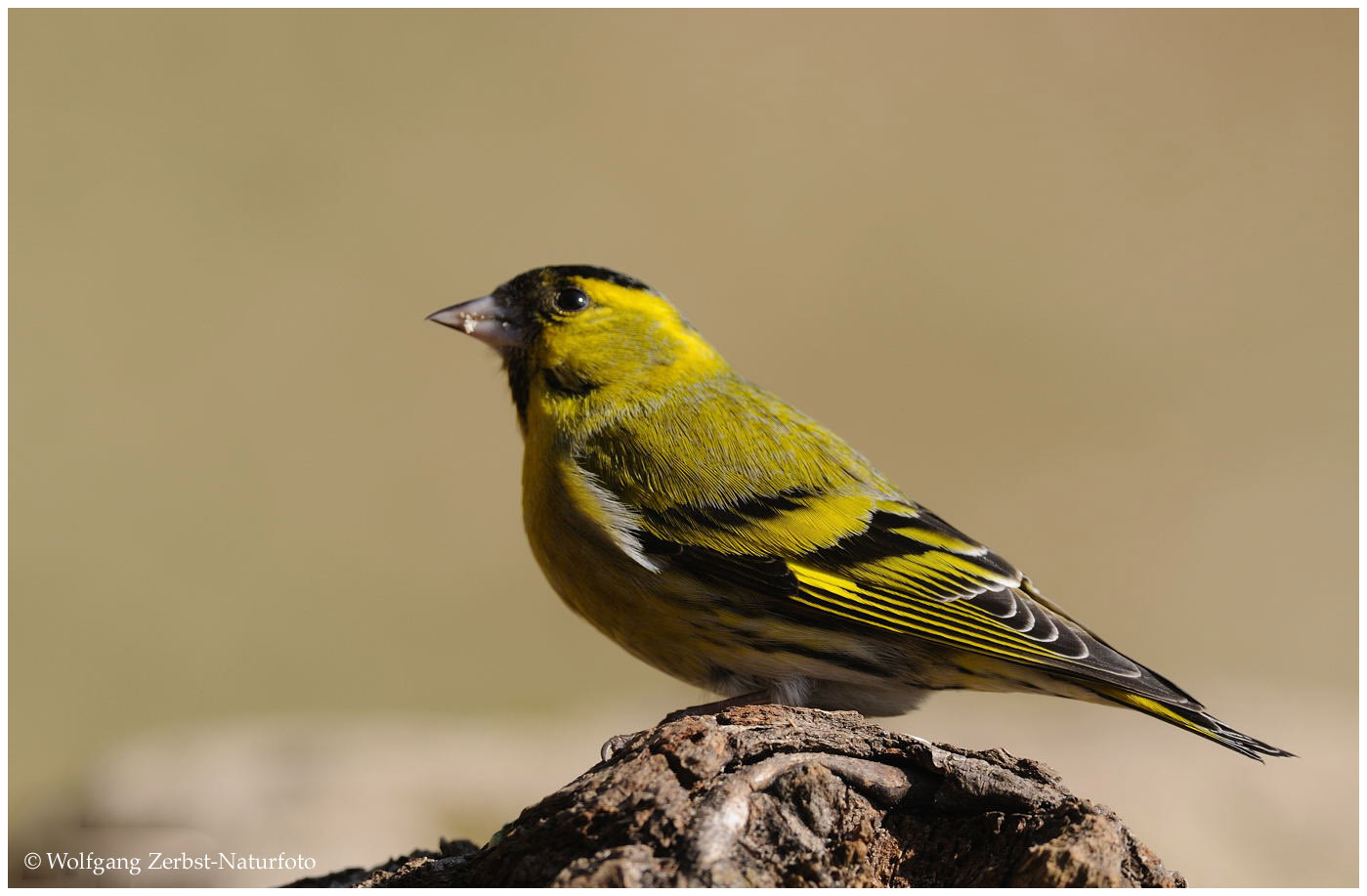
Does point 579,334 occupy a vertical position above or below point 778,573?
above

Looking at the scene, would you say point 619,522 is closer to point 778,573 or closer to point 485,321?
point 778,573

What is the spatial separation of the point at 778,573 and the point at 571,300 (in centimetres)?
152

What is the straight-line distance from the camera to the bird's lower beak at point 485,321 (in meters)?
4.89

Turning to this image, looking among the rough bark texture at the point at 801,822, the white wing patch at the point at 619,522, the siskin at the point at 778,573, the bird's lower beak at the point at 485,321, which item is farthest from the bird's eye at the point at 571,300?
the rough bark texture at the point at 801,822

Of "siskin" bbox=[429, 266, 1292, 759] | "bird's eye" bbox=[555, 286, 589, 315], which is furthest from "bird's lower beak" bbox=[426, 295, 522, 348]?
"siskin" bbox=[429, 266, 1292, 759]

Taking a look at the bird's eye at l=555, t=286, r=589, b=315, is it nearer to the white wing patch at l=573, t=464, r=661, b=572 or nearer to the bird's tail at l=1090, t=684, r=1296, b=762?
the white wing patch at l=573, t=464, r=661, b=572

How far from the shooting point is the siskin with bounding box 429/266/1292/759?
3.74 meters

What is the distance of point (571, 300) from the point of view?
4.87 metres

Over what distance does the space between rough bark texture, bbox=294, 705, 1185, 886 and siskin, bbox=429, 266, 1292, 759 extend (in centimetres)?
76

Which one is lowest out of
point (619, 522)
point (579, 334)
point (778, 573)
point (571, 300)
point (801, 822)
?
point (801, 822)

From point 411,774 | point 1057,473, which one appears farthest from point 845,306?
point 411,774

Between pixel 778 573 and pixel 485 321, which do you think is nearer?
pixel 778 573

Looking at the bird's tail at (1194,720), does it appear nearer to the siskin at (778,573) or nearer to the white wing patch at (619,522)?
the siskin at (778,573)

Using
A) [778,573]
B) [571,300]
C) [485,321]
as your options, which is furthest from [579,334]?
[778,573]
